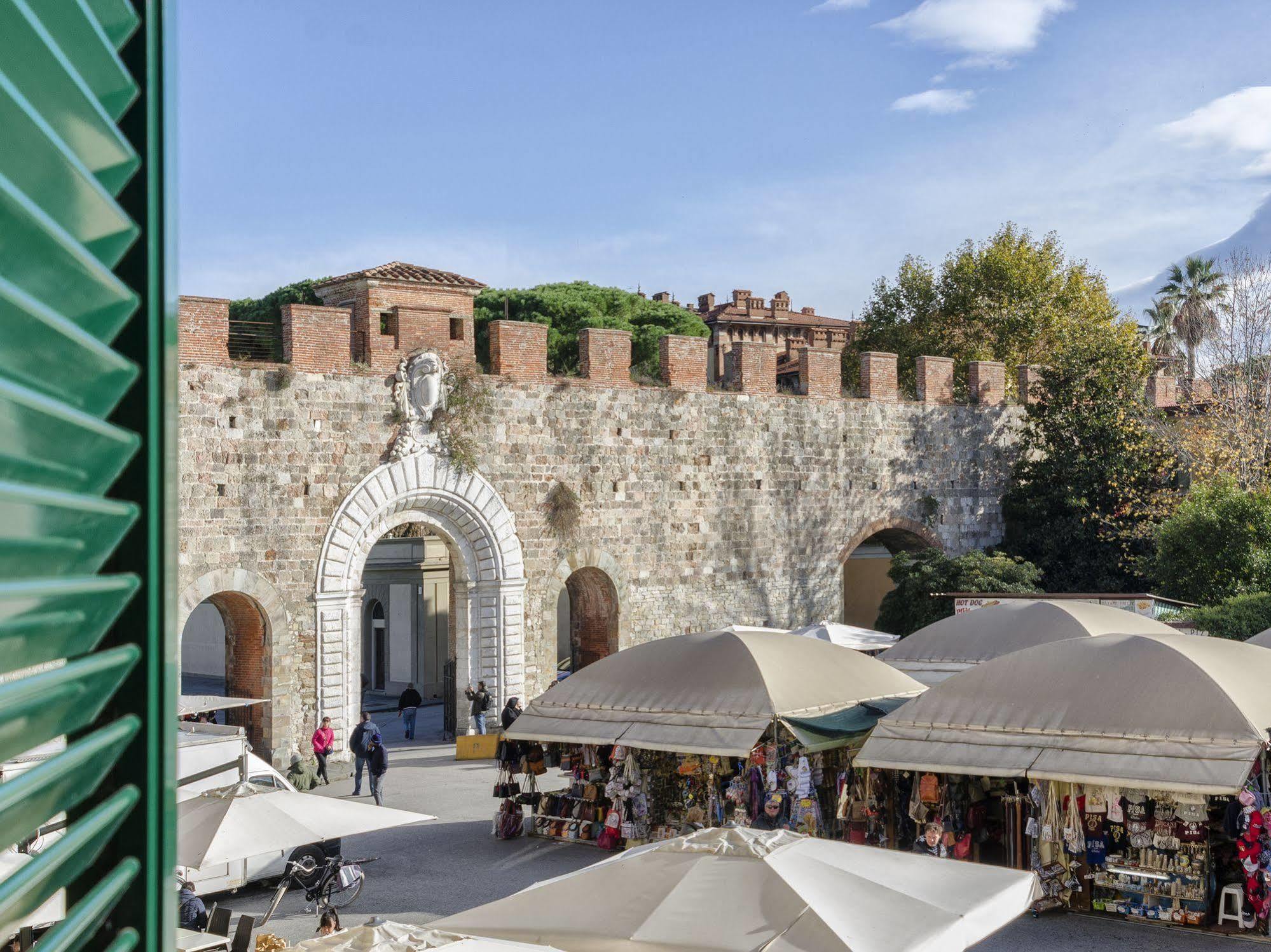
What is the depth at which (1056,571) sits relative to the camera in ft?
86.5

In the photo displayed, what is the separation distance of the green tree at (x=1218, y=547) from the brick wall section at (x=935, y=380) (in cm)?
578

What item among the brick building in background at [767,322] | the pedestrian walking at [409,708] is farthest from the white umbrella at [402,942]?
the brick building in background at [767,322]

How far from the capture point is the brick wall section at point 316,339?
19.3 m

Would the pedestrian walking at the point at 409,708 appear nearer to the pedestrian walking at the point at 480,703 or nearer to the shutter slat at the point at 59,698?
the pedestrian walking at the point at 480,703

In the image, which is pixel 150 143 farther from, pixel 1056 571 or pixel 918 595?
pixel 1056 571

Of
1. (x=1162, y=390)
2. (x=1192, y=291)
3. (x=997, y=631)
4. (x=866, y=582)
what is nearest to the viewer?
(x=997, y=631)

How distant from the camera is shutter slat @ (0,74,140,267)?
66 centimetres

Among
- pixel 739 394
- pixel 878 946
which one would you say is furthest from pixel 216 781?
pixel 739 394

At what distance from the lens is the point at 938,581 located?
2452 centimetres

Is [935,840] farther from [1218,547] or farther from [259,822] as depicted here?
[1218,547]

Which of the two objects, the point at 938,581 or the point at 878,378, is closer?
the point at 938,581

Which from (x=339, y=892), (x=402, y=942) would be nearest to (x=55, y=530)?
(x=402, y=942)

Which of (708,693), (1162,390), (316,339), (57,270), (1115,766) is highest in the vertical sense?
(1162,390)

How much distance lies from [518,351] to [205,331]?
5.34 metres
